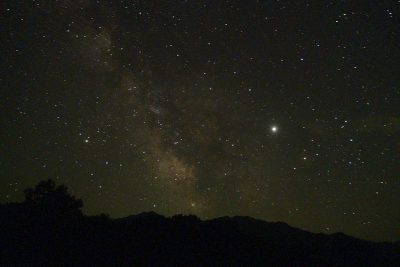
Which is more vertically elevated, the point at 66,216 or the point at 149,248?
the point at 66,216

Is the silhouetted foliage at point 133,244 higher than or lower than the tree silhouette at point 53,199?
lower

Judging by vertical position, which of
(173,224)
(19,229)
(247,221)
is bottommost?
(19,229)

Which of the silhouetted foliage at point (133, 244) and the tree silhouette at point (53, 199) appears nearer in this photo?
the silhouetted foliage at point (133, 244)

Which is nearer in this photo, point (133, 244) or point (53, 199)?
point (133, 244)

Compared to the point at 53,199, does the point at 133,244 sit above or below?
below

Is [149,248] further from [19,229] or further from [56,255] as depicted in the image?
[19,229]

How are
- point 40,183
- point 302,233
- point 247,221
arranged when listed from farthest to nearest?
point 247,221 < point 302,233 < point 40,183

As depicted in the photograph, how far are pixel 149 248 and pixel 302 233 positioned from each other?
107 feet

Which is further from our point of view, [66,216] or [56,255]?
[66,216]

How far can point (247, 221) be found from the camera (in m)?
54.8

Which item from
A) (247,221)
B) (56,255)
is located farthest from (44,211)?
(247,221)

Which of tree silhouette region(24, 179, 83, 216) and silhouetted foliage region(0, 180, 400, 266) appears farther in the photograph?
tree silhouette region(24, 179, 83, 216)

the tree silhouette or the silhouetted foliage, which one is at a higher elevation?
the tree silhouette

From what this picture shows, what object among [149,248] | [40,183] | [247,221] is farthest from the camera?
[247,221]
